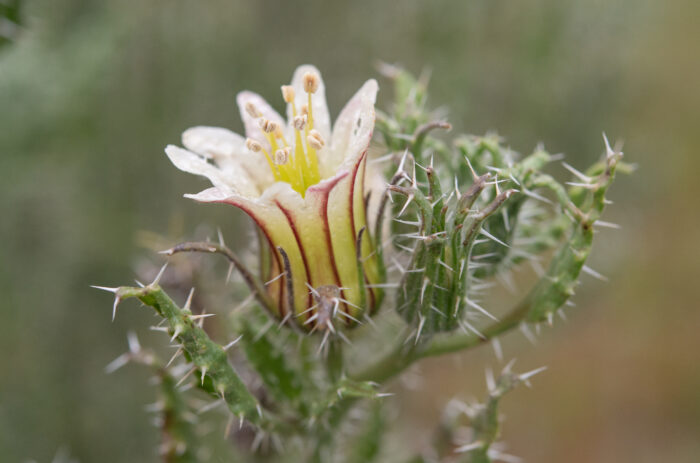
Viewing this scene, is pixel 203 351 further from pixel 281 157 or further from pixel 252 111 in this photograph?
pixel 252 111

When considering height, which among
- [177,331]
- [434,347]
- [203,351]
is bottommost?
[434,347]

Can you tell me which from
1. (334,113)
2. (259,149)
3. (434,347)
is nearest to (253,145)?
(259,149)

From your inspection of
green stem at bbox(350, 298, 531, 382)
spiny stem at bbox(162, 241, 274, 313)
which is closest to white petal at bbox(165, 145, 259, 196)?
spiny stem at bbox(162, 241, 274, 313)

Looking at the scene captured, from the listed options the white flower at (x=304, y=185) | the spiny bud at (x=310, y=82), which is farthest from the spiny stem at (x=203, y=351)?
the spiny bud at (x=310, y=82)

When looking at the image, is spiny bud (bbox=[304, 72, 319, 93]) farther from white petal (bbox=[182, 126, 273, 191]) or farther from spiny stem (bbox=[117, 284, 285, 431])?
spiny stem (bbox=[117, 284, 285, 431])

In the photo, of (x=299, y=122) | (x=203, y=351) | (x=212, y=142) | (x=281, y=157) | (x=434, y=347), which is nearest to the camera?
(x=203, y=351)

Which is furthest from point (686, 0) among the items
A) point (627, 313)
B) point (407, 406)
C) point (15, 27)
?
point (15, 27)
